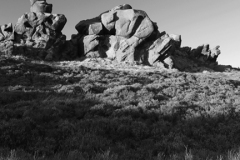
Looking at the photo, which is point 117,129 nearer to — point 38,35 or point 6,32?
point 38,35

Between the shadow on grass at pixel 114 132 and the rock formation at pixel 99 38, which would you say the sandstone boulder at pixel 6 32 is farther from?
the shadow on grass at pixel 114 132

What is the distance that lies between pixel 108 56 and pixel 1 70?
108 feet

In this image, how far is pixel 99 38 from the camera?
49.8m

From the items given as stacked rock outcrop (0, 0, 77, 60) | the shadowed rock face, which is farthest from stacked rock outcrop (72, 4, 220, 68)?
the shadowed rock face

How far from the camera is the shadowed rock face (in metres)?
49.8

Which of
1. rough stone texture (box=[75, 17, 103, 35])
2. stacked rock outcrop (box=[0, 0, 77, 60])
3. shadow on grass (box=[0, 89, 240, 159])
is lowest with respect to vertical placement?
shadow on grass (box=[0, 89, 240, 159])

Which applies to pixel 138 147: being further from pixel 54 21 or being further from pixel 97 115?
pixel 54 21

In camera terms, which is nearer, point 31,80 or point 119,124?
point 119,124

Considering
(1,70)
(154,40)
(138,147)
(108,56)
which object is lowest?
(138,147)

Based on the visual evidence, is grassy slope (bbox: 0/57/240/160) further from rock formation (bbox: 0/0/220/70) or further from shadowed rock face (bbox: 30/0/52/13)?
shadowed rock face (bbox: 30/0/52/13)

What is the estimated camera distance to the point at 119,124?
23.4 feet

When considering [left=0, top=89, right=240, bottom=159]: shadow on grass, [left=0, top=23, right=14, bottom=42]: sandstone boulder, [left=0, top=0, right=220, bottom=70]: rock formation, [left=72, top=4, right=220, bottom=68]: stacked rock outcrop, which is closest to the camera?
[left=0, top=89, right=240, bottom=159]: shadow on grass

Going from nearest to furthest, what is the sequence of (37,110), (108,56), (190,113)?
(37,110) < (190,113) < (108,56)

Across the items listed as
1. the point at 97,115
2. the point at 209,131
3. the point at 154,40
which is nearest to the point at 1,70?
the point at 97,115
